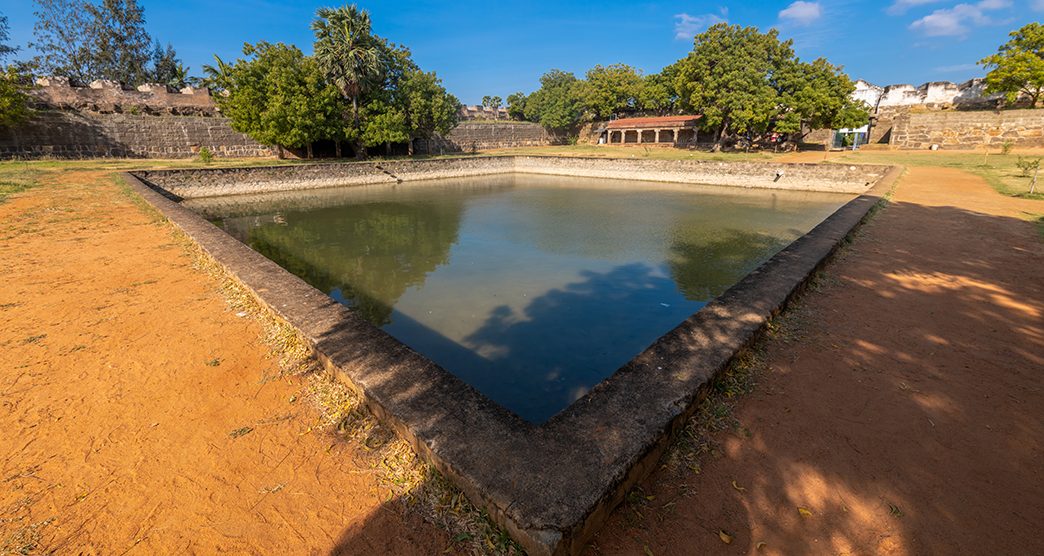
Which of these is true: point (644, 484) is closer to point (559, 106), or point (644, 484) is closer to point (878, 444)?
point (878, 444)

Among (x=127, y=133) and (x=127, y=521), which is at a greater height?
(x=127, y=133)

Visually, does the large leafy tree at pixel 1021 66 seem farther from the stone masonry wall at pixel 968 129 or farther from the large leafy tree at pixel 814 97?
the large leafy tree at pixel 814 97

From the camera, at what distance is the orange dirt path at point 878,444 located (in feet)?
6.86

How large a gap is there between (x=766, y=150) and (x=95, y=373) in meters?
37.4

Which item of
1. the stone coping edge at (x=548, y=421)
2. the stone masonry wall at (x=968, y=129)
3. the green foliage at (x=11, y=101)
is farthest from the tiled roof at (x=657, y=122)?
the green foliage at (x=11, y=101)

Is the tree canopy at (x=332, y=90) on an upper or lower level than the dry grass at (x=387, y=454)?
upper

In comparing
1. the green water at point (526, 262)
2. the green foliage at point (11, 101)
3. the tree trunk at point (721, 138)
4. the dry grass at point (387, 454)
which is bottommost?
the green water at point (526, 262)

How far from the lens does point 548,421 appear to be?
253cm

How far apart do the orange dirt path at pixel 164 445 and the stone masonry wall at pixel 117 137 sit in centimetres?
2625

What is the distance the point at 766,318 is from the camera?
4.02m

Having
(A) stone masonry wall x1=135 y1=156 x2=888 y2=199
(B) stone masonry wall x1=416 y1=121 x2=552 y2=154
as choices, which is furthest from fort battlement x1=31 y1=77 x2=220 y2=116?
(A) stone masonry wall x1=135 y1=156 x2=888 y2=199

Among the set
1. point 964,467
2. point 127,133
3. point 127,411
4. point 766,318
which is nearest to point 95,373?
point 127,411

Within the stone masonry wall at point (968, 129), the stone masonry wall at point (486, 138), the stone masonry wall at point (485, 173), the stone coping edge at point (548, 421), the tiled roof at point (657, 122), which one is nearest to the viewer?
the stone coping edge at point (548, 421)

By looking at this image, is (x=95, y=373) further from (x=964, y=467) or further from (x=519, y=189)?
(x=519, y=189)
